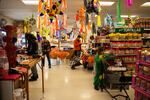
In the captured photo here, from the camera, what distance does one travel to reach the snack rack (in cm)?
483

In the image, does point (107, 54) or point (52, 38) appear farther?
point (52, 38)

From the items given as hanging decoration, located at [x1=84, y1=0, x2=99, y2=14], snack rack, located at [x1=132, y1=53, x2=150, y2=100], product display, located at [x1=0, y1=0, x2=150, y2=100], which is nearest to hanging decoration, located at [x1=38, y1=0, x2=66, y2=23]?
product display, located at [x1=0, y1=0, x2=150, y2=100]

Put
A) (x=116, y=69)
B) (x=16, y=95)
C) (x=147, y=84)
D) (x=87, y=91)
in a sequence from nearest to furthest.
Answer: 1. (x=16, y=95)
2. (x=147, y=84)
3. (x=116, y=69)
4. (x=87, y=91)

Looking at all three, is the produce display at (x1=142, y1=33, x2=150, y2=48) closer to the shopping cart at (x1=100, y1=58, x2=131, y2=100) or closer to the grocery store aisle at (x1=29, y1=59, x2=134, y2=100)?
the grocery store aisle at (x1=29, y1=59, x2=134, y2=100)

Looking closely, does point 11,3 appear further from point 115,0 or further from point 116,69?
point 116,69

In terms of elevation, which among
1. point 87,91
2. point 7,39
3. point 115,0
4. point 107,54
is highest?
point 115,0

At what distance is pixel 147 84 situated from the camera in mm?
4824

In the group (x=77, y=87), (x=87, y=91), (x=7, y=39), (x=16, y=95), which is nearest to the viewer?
(x=16, y=95)

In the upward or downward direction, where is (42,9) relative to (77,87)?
upward

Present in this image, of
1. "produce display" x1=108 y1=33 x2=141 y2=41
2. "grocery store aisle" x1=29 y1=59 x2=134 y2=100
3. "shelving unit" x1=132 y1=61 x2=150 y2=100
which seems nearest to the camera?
"shelving unit" x1=132 y1=61 x2=150 y2=100

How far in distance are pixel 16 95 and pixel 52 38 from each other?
56.4ft

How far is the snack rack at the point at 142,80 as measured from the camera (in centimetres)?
483

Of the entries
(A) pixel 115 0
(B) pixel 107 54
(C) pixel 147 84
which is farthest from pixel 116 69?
(A) pixel 115 0

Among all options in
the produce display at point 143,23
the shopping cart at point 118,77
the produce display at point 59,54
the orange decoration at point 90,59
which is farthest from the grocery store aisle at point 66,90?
the produce display at point 59,54
